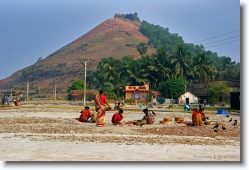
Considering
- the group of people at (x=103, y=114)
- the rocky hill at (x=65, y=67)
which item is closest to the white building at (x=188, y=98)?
the group of people at (x=103, y=114)

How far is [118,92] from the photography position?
75.3m

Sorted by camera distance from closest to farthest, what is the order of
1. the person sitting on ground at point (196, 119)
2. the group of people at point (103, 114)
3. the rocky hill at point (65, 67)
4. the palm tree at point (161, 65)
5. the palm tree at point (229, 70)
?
the group of people at point (103, 114) → the person sitting on ground at point (196, 119) → the palm tree at point (161, 65) → the palm tree at point (229, 70) → the rocky hill at point (65, 67)

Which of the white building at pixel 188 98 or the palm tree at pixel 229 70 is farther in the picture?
the palm tree at pixel 229 70

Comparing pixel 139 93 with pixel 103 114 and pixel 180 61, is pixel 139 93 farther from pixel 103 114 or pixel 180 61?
pixel 103 114

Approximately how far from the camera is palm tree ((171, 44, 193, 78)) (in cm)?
7369

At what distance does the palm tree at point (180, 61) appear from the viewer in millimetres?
73688

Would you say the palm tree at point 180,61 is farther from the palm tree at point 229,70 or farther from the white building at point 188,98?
the palm tree at point 229,70

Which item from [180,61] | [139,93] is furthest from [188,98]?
[180,61]

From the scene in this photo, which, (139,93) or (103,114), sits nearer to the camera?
(103,114)

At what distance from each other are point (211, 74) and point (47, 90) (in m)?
80.1

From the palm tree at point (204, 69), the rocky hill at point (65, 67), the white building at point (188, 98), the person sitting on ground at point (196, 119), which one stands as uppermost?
the rocky hill at point (65, 67)

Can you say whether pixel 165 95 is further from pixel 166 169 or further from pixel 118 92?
pixel 166 169

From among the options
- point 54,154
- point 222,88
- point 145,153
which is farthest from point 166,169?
point 222,88

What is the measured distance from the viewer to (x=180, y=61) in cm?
7406
